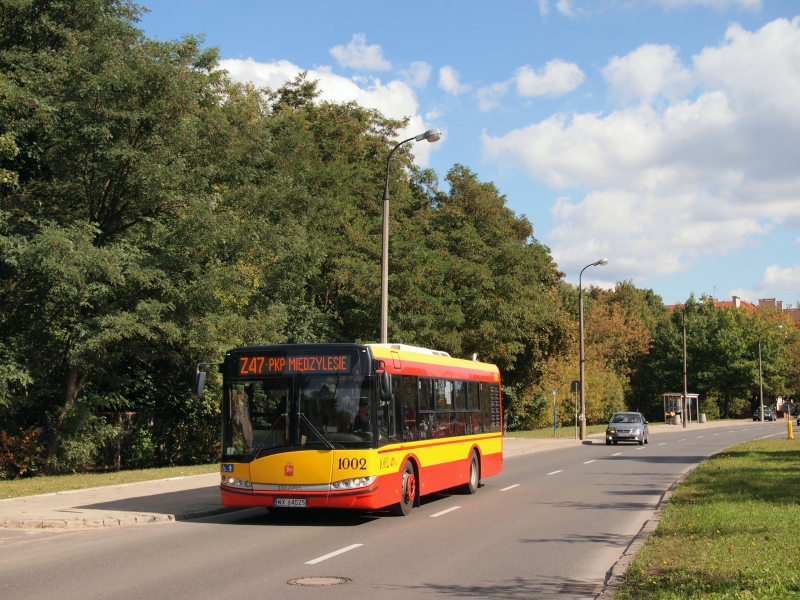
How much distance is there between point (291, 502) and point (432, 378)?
173 inches

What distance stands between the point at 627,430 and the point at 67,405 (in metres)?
26.9

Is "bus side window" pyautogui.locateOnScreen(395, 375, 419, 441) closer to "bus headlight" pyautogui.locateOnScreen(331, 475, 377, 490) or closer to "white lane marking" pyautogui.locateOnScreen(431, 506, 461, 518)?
"white lane marking" pyautogui.locateOnScreen(431, 506, 461, 518)

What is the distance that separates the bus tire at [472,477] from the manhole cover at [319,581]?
1004 cm

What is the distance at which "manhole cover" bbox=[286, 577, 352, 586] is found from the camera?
9156mm

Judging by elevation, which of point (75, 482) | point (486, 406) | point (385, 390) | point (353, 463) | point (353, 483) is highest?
point (385, 390)

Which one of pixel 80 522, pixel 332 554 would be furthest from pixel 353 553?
pixel 80 522

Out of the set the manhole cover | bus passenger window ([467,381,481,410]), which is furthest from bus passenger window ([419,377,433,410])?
the manhole cover

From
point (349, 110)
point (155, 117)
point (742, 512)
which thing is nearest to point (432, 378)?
point (742, 512)

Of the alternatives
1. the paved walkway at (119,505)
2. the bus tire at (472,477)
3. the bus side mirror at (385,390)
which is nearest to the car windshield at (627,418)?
the bus tire at (472,477)

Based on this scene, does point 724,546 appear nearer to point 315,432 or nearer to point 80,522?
point 315,432

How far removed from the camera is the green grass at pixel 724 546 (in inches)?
314

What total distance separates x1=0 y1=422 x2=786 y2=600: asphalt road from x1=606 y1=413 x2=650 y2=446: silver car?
25.1 m

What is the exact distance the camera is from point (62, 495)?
1766 centimetres

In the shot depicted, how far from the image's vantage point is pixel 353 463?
13656 mm
